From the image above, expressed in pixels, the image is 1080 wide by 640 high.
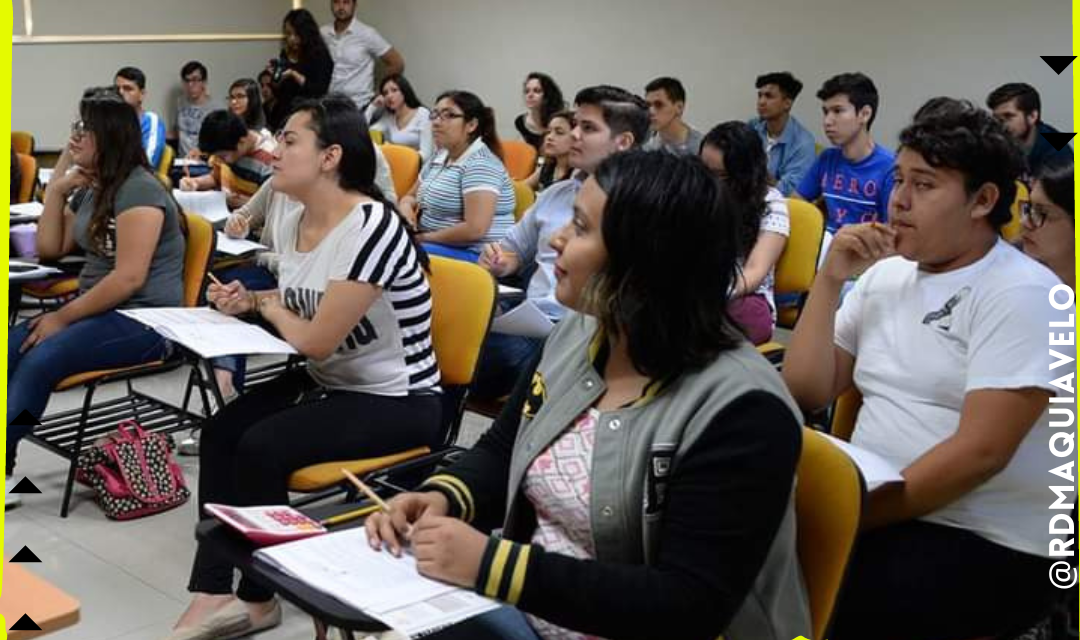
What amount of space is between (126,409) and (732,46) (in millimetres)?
4340

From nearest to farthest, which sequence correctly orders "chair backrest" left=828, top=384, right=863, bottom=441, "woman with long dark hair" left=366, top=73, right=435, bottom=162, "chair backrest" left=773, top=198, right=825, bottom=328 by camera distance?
"chair backrest" left=828, top=384, right=863, bottom=441
"chair backrest" left=773, top=198, right=825, bottom=328
"woman with long dark hair" left=366, top=73, right=435, bottom=162

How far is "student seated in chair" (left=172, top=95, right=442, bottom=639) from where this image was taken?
244cm

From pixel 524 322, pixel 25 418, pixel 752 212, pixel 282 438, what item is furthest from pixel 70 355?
pixel 752 212

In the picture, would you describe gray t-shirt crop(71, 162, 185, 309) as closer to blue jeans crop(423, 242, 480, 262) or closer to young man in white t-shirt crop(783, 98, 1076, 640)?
blue jeans crop(423, 242, 480, 262)

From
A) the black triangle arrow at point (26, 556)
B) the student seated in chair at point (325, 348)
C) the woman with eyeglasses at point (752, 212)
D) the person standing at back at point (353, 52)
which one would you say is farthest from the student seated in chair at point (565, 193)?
the person standing at back at point (353, 52)

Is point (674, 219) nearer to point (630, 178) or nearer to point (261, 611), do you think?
point (630, 178)

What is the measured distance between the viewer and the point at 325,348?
245cm

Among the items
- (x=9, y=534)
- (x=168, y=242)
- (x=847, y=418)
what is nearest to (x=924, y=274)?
(x=847, y=418)

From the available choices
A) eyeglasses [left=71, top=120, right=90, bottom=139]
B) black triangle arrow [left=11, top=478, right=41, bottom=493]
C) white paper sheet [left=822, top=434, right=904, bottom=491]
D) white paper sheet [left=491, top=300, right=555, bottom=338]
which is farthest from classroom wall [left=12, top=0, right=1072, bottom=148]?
black triangle arrow [left=11, top=478, right=41, bottom=493]

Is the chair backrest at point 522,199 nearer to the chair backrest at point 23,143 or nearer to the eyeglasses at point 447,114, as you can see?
the eyeglasses at point 447,114

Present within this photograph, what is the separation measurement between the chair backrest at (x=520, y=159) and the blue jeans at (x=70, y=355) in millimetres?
3437

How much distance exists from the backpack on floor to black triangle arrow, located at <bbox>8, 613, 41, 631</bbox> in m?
2.04

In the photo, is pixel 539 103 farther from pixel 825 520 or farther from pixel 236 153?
pixel 825 520

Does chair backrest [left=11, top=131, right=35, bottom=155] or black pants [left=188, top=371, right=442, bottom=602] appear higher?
chair backrest [left=11, top=131, right=35, bottom=155]
